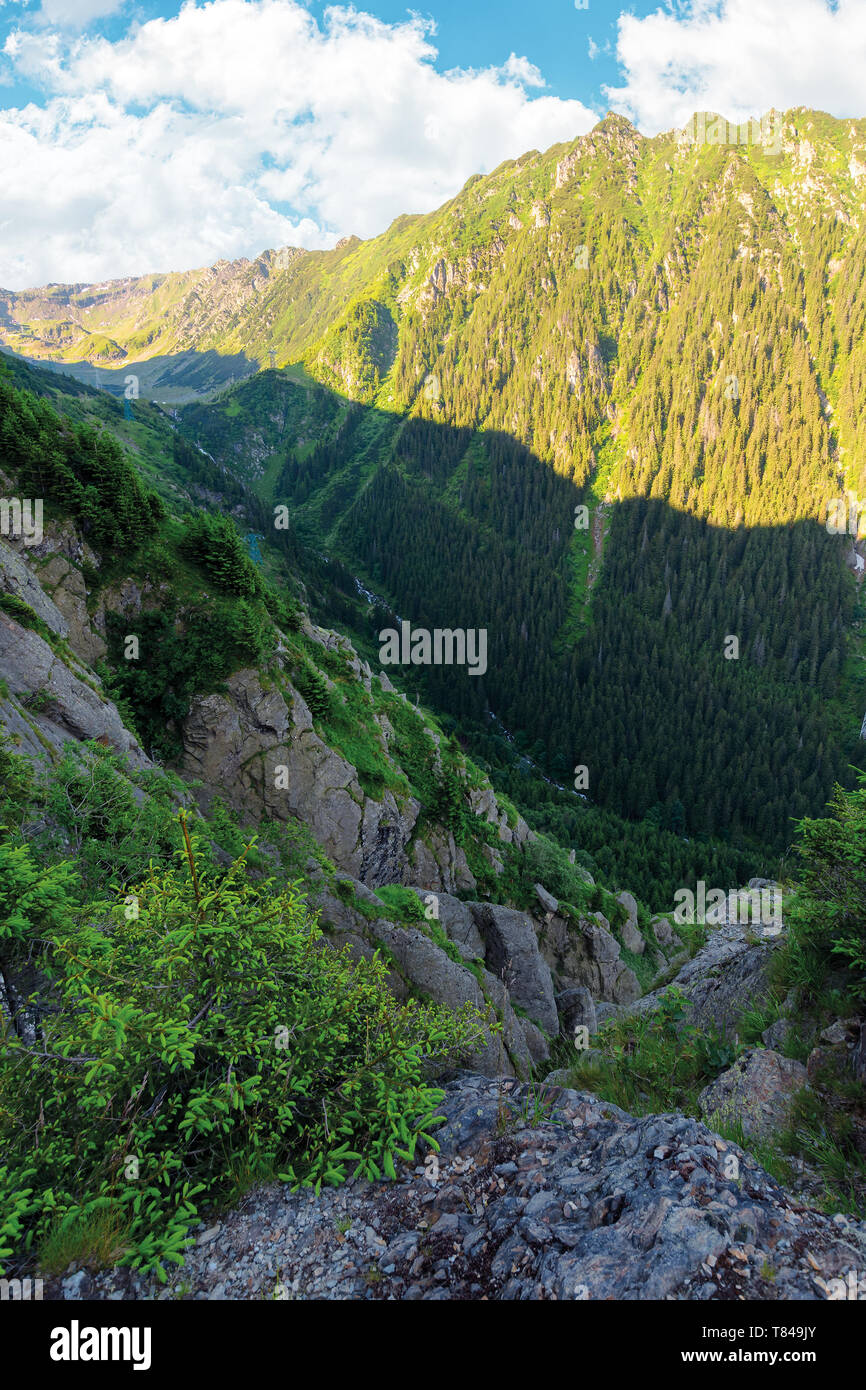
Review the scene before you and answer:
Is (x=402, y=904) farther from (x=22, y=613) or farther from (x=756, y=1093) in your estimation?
(x=22, y=613)

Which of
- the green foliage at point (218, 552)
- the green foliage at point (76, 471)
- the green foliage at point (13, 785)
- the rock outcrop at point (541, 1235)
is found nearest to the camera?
the rock outcrop at point (541, 1235)

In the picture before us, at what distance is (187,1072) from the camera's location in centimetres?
574

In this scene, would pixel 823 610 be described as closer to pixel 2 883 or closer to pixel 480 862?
pixel 480 862

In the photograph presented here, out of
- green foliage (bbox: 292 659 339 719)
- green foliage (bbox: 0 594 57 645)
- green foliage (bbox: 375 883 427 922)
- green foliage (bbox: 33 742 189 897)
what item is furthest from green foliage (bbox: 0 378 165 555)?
green foliage (bbox: 375 883 427 922)

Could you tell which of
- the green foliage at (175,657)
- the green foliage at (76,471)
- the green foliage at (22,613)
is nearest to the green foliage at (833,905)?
the green foliage at (22,613)

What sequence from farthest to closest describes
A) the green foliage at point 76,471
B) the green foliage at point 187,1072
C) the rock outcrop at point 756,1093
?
the green foliage at point 76,471
the rock outcrop at point 756,1093
the green foliage at point 187,1072

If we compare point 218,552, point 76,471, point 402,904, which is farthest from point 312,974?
point 76,471

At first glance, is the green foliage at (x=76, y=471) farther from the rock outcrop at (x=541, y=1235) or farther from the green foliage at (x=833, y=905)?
the green foliage at (x=833, y=905)

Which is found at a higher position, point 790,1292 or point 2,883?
point 2,883

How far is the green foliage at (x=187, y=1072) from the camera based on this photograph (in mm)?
4891

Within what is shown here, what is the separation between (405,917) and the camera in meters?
18.5

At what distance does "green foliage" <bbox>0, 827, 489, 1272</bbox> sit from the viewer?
4.89 metres

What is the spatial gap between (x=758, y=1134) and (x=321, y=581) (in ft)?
492
